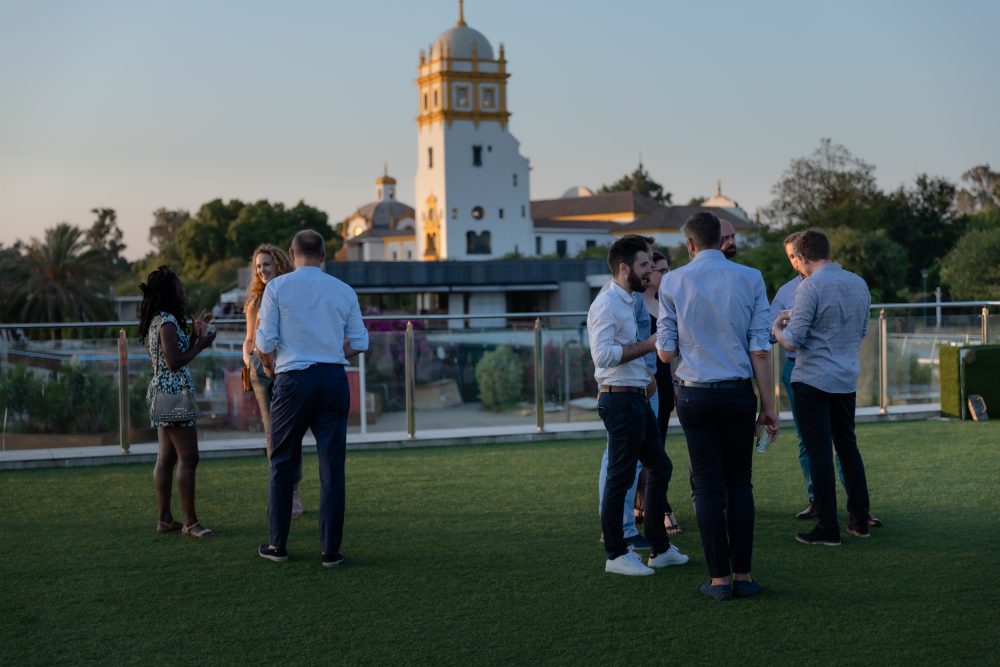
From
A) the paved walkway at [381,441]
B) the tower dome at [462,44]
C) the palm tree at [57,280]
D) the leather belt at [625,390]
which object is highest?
the tower dome at [462,44]

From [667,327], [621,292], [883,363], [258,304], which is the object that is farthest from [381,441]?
[667,327]

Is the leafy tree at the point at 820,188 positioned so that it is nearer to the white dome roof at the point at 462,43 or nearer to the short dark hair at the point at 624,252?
the white dome roof at the point at 462,43

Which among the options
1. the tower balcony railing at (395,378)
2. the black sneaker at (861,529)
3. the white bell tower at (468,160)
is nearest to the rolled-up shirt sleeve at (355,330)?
the black sneaker at (861,529)

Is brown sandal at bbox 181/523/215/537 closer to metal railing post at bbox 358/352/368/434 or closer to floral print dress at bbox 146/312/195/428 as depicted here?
floral print dress at bbox 146/312/195/428

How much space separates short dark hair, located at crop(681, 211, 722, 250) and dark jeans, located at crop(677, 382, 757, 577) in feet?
2.15

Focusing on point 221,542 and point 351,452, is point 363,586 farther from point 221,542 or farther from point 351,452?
point 351,452

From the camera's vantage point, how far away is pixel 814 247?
6121mm

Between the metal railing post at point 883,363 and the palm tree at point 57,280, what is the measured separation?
107ft

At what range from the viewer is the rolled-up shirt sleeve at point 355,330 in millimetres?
6023

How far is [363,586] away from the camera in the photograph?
5488 millimetres

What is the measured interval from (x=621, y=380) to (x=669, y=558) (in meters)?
1.00

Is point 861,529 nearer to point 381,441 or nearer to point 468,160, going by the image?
point 381,441

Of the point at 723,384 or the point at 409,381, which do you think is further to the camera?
the point at 409,381

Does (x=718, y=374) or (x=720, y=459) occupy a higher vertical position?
(x=718, y=374)
